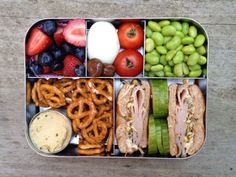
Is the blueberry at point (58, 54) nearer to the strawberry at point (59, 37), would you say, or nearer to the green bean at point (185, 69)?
the strawberry at point (59, 37)

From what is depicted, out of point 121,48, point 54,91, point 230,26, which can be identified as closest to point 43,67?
point 54,91

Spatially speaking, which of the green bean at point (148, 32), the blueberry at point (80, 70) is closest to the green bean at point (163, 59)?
the green bean at point (148, 32)

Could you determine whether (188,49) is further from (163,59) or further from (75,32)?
(75,32)

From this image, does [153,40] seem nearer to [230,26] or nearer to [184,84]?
[184,84]

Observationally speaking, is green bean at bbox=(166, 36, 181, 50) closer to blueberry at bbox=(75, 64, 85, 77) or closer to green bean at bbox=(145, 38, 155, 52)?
green bean at bbox=(145, 38, 155, 52)

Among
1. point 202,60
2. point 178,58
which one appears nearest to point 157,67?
point 178,58

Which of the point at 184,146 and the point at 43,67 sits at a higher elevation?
the point at 43,67
